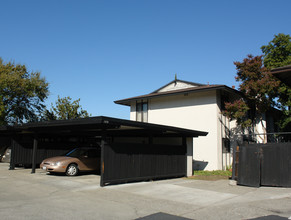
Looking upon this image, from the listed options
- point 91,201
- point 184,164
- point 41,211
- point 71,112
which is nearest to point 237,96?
point 184,164

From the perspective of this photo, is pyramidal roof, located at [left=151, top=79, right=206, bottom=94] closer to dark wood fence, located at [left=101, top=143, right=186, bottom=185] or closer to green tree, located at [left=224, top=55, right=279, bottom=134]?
green tree, located at [left=224, top=55, right=279, bottom=134]

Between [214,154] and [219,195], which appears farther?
[214,154]

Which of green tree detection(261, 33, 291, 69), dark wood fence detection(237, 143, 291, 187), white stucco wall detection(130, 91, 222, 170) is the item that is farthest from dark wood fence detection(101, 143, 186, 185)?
green tree detection(261, 33, 291, 69)

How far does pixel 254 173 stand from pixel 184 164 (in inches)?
197

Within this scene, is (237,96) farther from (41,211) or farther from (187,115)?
(41,211)

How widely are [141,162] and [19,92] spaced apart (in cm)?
2174

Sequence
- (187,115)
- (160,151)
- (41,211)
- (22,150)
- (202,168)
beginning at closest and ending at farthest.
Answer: (41,211) < (160,151) < (22,150) < (202,168) < (187,115)

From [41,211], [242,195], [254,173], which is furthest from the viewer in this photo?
[254,173]

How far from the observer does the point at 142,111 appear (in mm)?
23578

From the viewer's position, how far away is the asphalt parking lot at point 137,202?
258 inches

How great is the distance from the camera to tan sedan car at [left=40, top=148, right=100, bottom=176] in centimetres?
1388

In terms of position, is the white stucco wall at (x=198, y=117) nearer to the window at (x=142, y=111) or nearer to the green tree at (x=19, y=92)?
the window at (x=142, y=111)

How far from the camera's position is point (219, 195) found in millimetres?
9328

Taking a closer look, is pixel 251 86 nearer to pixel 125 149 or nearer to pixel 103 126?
pixel 125 149
